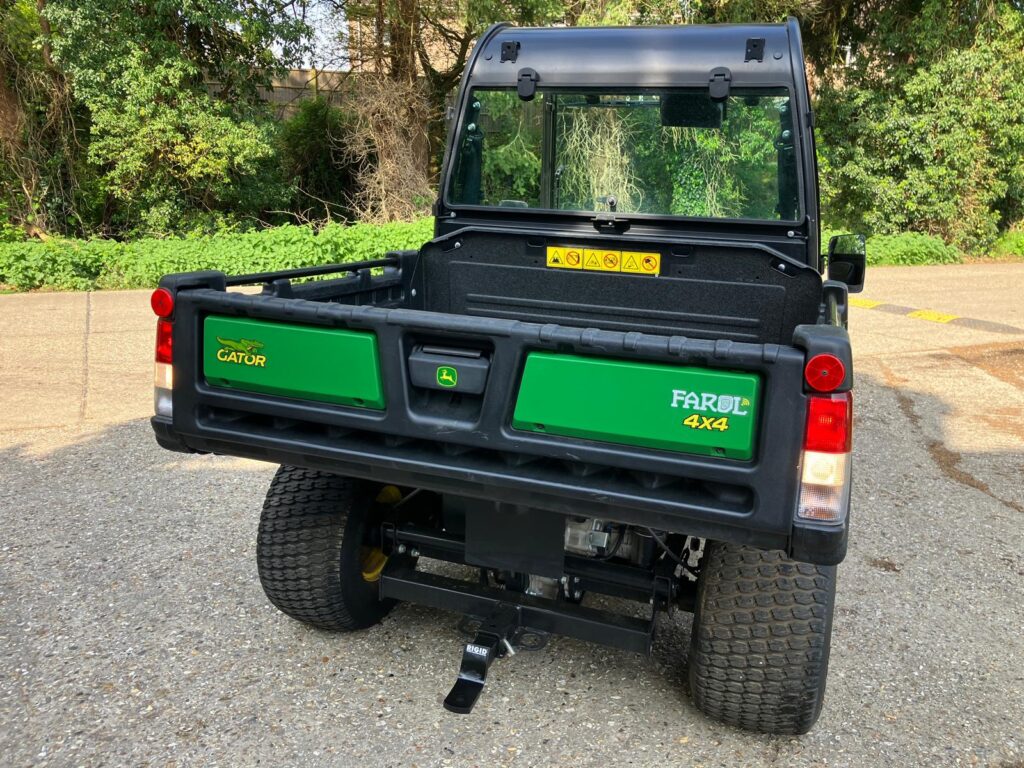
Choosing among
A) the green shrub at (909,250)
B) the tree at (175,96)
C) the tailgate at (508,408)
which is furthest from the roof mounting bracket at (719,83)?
the green shrub at (909,250)

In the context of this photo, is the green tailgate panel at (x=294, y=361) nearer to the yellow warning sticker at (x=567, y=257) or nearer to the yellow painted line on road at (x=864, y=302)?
the yellow warning sticker at (x=567, y=257)

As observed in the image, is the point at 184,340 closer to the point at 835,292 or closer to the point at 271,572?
the point at 271,572

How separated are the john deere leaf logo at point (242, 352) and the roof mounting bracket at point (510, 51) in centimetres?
201

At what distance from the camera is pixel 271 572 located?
318 cm

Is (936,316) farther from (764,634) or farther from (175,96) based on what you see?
(175,96)

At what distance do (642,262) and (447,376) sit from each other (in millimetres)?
1446

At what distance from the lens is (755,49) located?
355cm

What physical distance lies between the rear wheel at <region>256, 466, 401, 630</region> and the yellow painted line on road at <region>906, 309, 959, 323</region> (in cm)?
967

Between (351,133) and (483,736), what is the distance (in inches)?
553

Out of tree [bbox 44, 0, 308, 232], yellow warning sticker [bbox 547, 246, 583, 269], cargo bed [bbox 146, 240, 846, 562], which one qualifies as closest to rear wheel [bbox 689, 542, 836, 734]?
cargo bed [bbox 146, 240, 846, 562]

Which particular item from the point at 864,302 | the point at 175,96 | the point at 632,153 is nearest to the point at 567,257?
the point at 632,153

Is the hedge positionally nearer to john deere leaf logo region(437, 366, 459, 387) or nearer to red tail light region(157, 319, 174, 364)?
red tail light region(157, 319, 174, 364)

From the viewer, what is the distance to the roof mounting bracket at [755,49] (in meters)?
3.54

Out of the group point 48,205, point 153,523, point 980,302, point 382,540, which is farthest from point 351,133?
point 382,540
